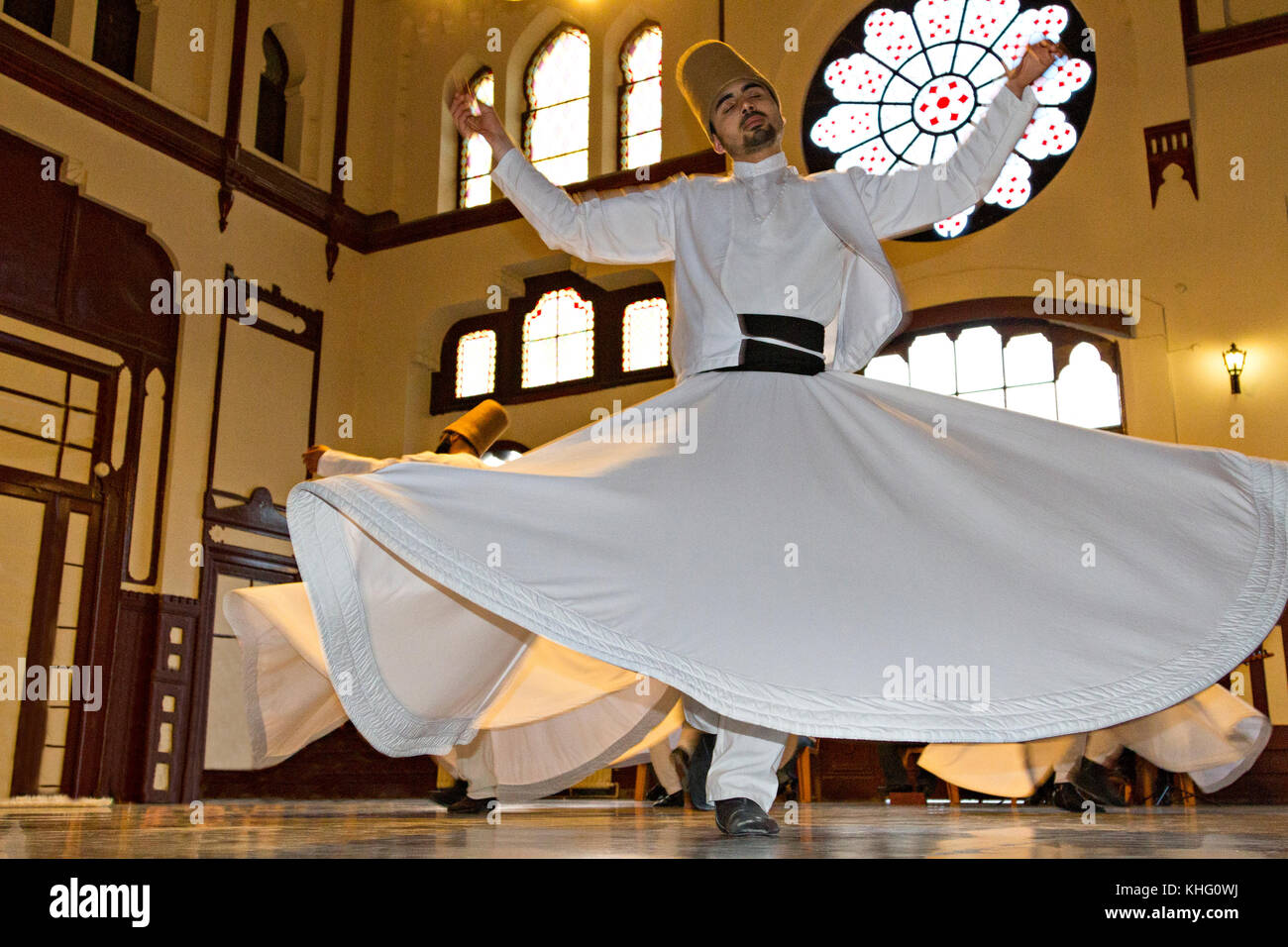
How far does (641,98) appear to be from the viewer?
10000 millimetres

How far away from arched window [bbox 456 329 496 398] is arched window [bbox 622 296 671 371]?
1.33m

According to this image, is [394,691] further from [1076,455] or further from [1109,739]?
[1109,739]

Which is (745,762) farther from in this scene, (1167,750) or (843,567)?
(1167,750)

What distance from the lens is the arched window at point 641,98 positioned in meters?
9.84

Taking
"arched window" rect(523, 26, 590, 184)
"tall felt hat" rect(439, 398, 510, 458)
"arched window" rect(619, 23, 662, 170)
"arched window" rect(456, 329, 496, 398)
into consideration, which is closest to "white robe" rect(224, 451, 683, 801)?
"tall felt hat" rect(439, 398, 510, 458)

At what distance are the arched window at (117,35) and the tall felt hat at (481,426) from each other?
5.12 metres

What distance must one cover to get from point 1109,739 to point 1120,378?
4324mm

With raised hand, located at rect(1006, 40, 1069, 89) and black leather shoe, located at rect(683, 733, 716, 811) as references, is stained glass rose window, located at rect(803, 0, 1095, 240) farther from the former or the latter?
raised hand, located at rect(1006, 40, 1069, 89)

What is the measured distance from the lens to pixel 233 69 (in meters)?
9.48

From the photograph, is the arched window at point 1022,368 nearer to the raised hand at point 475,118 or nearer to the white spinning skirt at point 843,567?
the raised hand at point 475,118

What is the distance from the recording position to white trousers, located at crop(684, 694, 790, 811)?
219 centimetres

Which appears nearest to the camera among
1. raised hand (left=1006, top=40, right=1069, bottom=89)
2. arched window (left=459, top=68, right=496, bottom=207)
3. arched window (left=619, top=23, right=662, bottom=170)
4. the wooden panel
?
raised hand (left=1006, top=40, right=1069, bottom=89)

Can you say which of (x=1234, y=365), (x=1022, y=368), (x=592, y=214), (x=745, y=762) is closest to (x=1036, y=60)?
(x=592, y=214)

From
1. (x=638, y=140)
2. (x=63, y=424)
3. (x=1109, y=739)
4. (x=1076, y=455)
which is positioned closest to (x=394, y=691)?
(x=1076, y=455)
